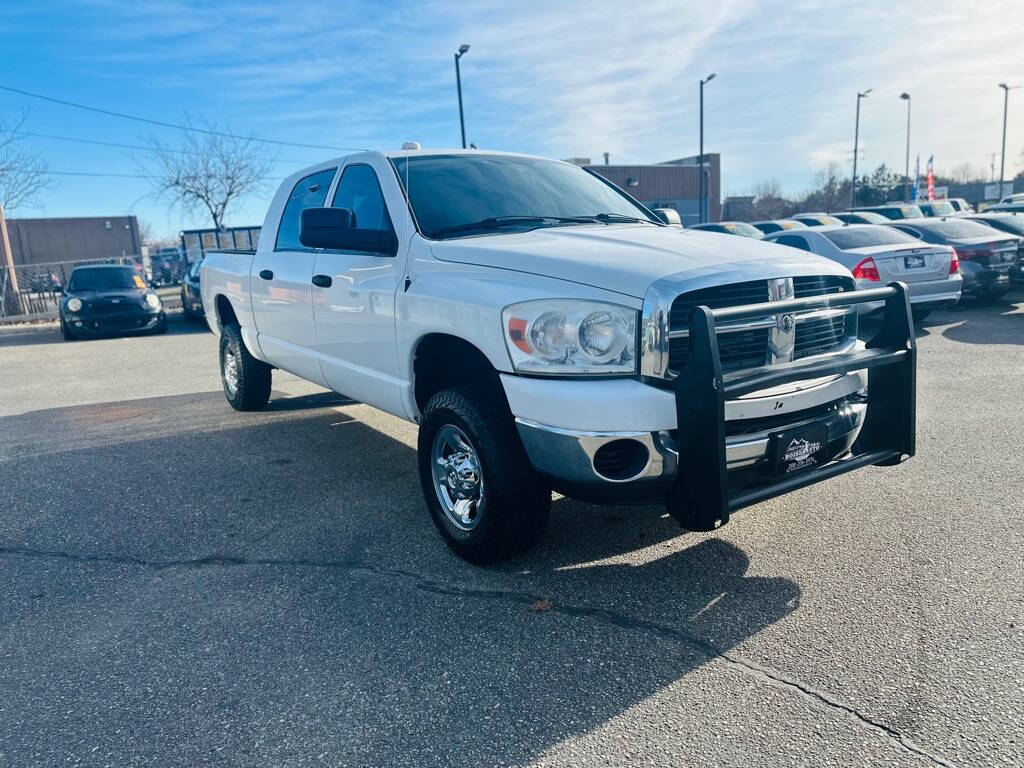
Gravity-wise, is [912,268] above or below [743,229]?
below

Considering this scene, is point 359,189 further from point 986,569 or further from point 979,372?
point 979,372

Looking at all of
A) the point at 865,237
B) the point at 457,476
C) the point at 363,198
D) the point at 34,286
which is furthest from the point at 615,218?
the point at 34,286

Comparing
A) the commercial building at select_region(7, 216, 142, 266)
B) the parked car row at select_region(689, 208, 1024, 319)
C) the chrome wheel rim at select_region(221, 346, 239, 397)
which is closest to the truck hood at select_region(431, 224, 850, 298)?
the chrome wheel rim at select_region(221, 346, 239, 397)

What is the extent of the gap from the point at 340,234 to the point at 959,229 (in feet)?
42.5

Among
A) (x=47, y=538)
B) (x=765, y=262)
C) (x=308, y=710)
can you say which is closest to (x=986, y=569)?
(x=765, y=262)

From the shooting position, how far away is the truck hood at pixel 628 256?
10.7ft

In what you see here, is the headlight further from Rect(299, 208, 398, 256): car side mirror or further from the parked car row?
the parked car row

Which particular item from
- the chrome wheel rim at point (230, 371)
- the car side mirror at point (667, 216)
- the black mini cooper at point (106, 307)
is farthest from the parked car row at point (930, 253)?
the black mini cooper at point (106, 307)

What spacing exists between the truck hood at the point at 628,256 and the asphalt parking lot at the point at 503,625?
1.38m

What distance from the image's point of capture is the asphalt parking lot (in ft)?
8.40

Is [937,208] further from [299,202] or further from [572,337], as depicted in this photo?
[572,337]

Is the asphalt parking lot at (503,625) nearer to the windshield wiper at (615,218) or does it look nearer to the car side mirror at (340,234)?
the car side mirror at (340,234)

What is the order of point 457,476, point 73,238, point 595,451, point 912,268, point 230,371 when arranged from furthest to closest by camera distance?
point 73,238 < point 912,268 < point 230,371 < point 457,476 < point 595,451

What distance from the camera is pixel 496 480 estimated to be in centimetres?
348
